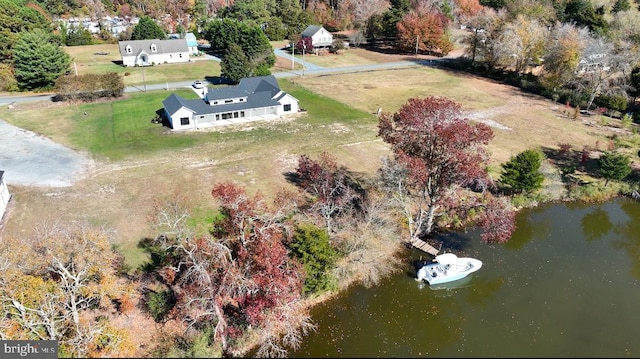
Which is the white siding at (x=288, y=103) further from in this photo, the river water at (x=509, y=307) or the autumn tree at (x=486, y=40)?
the autumn tree at (x=486, y=40)

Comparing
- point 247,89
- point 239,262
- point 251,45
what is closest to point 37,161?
point 247,89

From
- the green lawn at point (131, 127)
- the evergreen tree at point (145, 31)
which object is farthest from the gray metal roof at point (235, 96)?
the evergreen tree at point (145, 31)

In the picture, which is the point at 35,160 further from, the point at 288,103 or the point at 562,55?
the point at 562,55

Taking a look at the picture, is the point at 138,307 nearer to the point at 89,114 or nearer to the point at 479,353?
the point at 479,353

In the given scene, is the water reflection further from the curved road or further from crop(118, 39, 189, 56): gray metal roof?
crop(118, 39, 189, 56): gray metal roof

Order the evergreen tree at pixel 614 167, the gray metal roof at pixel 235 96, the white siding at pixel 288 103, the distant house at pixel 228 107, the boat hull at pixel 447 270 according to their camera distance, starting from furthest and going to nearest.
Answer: the white siding at pixel 288 103 → the gray metal roof at pixel 235 96 → the distant house at pixel 228 107 → the evergreen tree at pixel 614 167 → the boat hull at pixel 447 270

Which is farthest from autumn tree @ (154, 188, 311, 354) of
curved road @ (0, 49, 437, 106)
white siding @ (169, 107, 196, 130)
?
curved road @ (0, 49, 437, 106)
